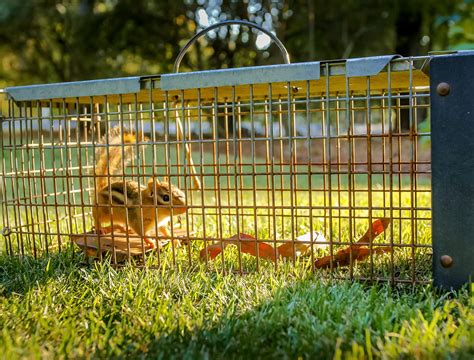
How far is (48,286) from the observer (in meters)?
2.42

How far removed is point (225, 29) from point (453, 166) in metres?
13.1

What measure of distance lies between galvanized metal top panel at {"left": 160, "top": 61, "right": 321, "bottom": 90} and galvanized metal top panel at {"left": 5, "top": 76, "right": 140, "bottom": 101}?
0.17 m

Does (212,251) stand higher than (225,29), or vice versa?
(225,29)

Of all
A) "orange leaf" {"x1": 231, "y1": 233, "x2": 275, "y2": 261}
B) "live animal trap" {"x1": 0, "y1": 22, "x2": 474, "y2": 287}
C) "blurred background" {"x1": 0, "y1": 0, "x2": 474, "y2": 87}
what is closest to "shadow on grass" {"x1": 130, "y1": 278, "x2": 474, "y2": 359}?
"live animal trap" {"x1": 0, "y1": 22, "x2": 474, "y2": 287}

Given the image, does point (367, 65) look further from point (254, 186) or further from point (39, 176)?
point (39, 176)

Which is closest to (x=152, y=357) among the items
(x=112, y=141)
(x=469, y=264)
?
(x=469, y=264)

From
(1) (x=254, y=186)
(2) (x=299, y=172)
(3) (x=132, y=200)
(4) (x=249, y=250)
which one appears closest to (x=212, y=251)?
(4) (x=249, y=250)

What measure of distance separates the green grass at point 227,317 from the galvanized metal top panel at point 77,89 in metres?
A: 0.83

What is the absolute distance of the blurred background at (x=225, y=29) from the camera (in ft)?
46.9

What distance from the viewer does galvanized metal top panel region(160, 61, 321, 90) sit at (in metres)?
2.39

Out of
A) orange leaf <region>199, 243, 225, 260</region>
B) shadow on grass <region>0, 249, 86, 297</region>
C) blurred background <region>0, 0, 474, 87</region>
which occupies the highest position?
blurred background <region>0, 0, 474, 87</region>

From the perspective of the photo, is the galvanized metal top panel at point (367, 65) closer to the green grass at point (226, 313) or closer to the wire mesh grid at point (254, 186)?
the wire mesh grid at point (254, 186)

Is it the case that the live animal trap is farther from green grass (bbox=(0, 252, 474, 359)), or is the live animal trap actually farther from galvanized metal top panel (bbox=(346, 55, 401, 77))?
green grass (bbox=(0, 252, 474, 359))

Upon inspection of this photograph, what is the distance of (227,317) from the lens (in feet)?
6.56
